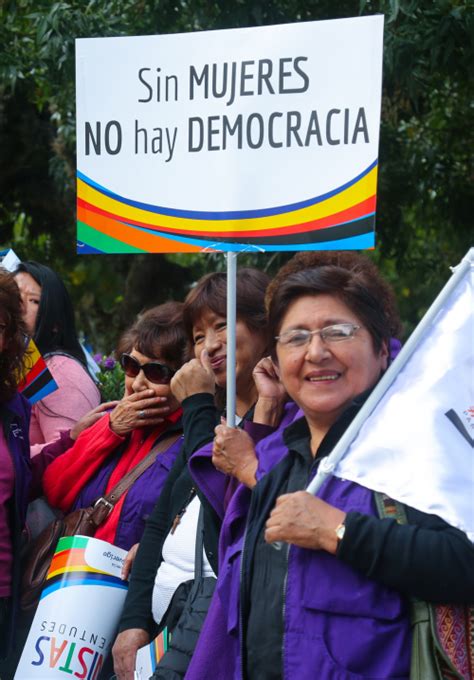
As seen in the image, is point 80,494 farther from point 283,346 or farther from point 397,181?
point 397,181

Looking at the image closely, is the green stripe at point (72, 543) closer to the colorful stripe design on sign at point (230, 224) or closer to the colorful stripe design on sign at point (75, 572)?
the colorful stripe design on sign at point (75, 572)

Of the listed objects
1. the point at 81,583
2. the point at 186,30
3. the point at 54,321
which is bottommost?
the point at 81,583

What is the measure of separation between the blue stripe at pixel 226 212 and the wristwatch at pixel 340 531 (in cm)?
101

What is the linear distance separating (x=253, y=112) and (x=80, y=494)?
5.33 ft

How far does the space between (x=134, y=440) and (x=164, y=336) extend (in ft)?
1.31

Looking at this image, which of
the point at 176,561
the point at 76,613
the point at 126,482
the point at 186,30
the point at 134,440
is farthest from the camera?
the point at 186,30

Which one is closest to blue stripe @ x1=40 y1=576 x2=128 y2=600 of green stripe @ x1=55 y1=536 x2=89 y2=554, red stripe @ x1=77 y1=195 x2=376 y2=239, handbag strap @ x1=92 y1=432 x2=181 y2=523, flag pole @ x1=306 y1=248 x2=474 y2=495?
green stripe @ x1=55 y1=536 x2=89 y2=554

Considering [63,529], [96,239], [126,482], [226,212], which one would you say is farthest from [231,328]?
[63,529]

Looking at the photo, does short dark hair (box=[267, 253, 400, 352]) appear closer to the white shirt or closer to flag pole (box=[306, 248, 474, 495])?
flag pole (box=[306, 248, 474, 495])

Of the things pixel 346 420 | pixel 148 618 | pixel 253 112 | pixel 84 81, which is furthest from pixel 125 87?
pixel 148 618

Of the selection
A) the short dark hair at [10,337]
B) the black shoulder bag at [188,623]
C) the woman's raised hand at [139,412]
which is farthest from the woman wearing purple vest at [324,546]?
the short dark hair at [10,337]

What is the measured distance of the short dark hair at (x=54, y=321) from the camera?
17.2 ft

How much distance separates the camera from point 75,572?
13.0 ft

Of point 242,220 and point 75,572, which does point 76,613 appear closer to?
point 75,572
